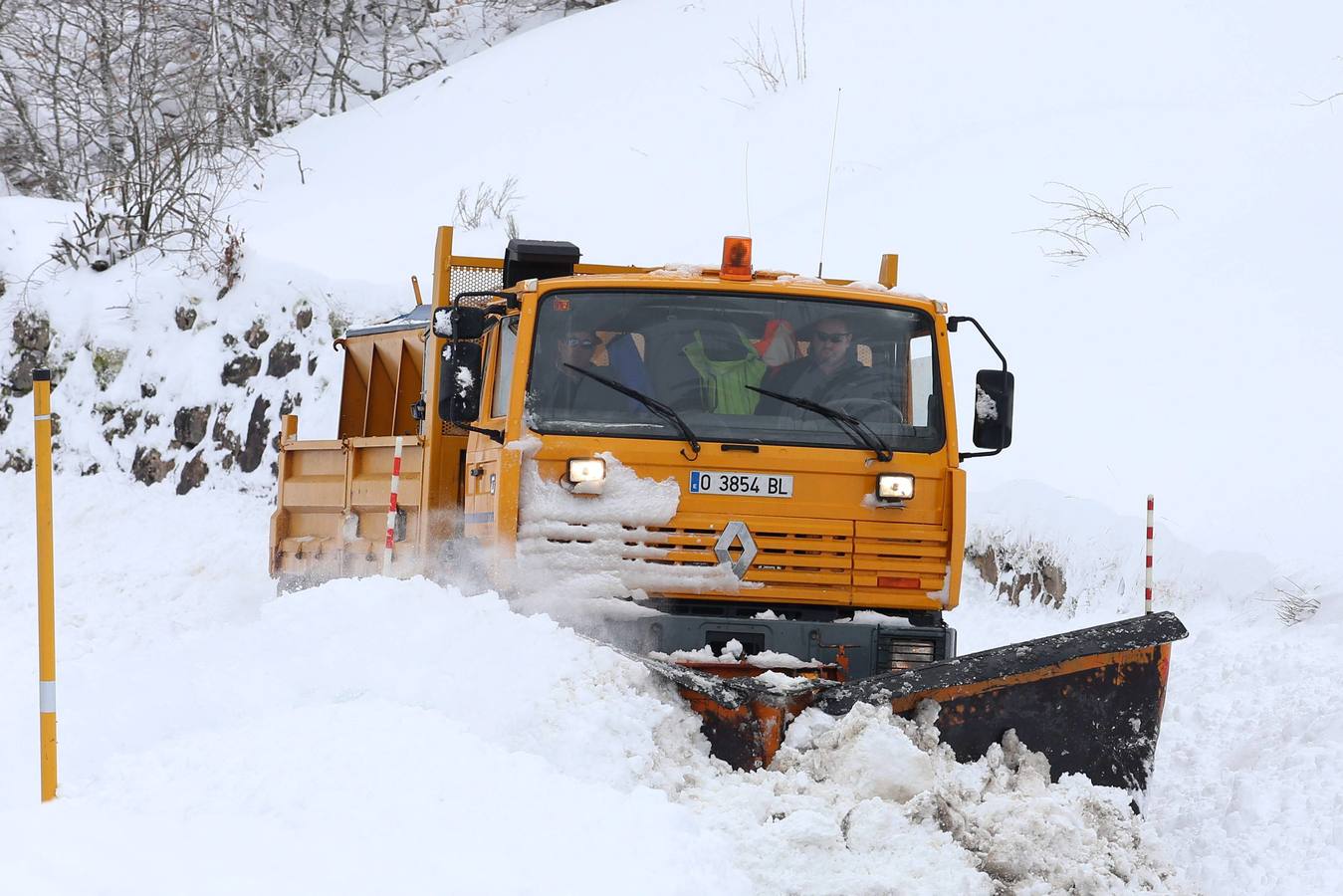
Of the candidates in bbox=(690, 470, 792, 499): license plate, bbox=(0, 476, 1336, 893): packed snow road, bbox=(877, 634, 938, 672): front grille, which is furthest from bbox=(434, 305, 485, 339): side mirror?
bbox=(877, 634, 938, 672): front grille

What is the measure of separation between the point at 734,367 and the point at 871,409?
1.97ft

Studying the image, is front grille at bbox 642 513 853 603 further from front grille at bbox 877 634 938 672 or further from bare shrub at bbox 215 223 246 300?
bare shrub at bbox 215 223 246 300

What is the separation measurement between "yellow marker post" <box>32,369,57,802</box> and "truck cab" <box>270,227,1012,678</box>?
A: 6.73 feet

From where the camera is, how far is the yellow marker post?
4656 millimetres

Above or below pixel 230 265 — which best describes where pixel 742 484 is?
below

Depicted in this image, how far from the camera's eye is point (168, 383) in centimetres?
1645

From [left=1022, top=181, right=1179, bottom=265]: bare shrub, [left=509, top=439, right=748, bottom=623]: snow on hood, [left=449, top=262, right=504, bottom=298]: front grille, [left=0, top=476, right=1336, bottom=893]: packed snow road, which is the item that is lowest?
[left=0, top=476, right=1336, bottom=893]: packed snow road

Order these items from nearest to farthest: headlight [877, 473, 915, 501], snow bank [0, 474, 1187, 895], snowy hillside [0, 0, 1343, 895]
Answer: snow bank [0, 474, 1187, 895], snowy hillside [0, 0, 1343, 895], headlight [877, 473, 915, 501]

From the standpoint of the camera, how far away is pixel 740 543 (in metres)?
6.43

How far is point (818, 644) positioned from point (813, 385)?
42.4 inches

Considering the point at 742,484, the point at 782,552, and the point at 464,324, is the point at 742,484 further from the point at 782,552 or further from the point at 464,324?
the point at 464,324

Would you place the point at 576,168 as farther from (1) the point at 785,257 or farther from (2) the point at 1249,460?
(2) the point at 1249,460

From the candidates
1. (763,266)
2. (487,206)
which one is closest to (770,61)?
(487,206)

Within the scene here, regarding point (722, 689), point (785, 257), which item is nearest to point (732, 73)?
point (785, 257)
